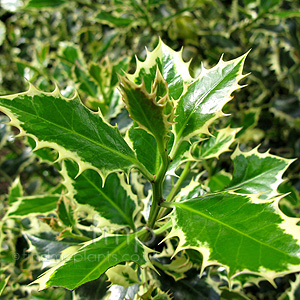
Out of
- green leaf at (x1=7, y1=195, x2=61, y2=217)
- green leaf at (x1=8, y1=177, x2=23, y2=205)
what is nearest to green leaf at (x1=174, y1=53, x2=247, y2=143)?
green leaf at (x1=7, y1=195, x2=61, y2=217)

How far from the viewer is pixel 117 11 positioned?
1.35m

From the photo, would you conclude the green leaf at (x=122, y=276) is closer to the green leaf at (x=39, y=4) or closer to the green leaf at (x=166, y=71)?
the green leaf at (x=166, y=71)

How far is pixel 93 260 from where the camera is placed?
556mm

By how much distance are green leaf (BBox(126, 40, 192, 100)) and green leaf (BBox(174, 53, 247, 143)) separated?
0.06m

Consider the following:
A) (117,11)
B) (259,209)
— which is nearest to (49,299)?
(259,209)

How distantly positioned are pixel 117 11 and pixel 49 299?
1161 millimetres

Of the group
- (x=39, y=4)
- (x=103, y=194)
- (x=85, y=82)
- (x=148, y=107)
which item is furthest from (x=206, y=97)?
(x=39, y=4)

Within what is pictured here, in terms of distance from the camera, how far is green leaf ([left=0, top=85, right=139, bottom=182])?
52 cm

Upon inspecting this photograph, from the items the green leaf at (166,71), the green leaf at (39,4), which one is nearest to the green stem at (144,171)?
the green leaf at (166,71)

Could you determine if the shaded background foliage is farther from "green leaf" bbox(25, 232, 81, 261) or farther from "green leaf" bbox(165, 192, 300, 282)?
"green leaf" bbox(165, 192, 300, 282)

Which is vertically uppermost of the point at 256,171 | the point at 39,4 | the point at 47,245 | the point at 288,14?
the point at 39,4

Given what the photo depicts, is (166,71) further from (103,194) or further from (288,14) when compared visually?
(288,14)

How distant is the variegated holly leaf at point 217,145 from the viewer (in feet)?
2.48

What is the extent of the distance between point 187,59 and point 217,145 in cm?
75
